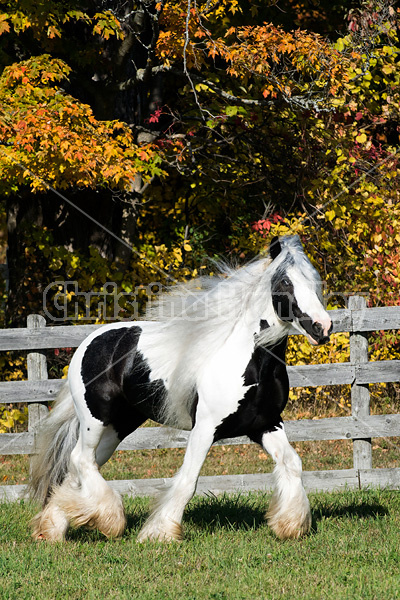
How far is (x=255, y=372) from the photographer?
4.58 meters

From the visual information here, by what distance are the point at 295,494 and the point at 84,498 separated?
4.63 feet

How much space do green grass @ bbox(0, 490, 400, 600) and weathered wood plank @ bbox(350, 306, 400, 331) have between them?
191 centimetres

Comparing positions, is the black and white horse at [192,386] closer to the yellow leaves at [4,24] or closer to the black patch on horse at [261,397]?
the black patch on horse at [261,397]

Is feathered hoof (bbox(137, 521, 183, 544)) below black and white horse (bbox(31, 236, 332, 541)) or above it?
below

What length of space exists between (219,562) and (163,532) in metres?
0.49

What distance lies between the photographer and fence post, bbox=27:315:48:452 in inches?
270

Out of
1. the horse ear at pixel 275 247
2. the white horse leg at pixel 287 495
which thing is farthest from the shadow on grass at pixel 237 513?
the horse ear at pixel 275 247

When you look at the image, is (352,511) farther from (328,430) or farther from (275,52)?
(275,52)

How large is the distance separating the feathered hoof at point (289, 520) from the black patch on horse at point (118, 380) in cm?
105

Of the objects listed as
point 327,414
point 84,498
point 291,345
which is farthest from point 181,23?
point 84,498

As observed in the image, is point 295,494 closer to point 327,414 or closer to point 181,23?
point 327,414

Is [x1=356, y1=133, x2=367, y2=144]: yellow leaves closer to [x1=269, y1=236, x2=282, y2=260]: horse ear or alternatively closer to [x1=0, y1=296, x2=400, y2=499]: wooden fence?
[x1=0, y1=296, x2=400, y2=499]: wooden fence

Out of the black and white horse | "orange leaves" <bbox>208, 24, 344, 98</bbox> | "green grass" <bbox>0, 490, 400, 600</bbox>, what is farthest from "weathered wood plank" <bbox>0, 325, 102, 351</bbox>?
"orange leaves" <bbox>208, 24, 344, 98</bbox>

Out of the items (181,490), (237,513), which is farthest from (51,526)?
(237,513)
